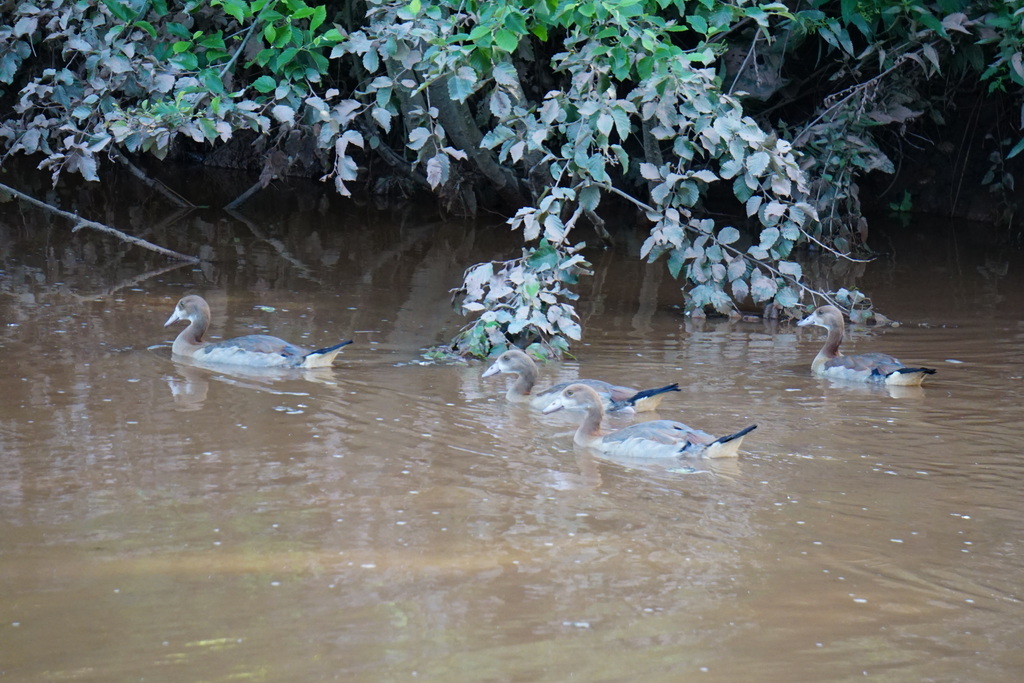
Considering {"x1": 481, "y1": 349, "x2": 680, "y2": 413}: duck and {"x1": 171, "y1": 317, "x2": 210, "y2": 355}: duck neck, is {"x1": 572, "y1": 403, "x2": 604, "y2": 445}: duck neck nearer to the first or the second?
{"x1": 481, "y1": 349, "x2": 680, "y2": 413}: duck

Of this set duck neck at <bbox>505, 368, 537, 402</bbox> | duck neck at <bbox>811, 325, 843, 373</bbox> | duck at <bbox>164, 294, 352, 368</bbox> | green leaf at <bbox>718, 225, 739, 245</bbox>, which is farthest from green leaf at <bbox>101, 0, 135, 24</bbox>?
duck neck at <bbox>811, 325, 843, 373</bbox>

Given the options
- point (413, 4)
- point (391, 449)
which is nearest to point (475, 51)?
point (413, 4)

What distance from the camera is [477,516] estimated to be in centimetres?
608

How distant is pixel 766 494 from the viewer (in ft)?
21.7

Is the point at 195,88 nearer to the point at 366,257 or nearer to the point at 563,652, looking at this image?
the point at 366,257

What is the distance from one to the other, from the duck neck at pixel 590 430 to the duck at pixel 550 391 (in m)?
0.64

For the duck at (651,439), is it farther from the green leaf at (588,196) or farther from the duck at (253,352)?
the green leaf at (588,196)

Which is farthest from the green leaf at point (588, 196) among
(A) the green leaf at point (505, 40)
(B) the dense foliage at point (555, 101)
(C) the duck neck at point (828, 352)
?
(C) the duck neck at point (828, 352)

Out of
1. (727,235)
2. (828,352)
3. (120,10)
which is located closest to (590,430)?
(828,352)

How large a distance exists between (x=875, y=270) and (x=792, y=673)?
36.7 feet

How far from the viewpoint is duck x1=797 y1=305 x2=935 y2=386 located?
940 cm

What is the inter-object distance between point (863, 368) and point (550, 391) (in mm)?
2691

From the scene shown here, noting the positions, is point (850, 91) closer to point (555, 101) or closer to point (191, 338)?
point (555, 101)

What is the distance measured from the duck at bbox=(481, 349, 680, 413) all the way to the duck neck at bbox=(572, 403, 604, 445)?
638 mm
